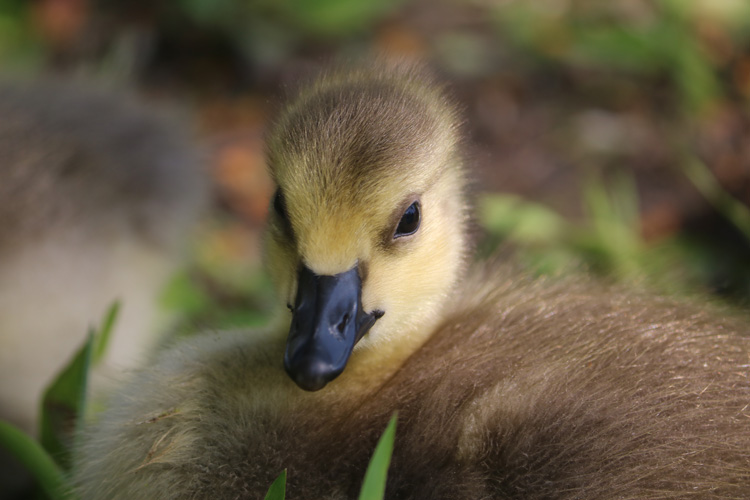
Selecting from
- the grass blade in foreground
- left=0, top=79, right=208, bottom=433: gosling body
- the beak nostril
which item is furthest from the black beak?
left=0, top=79, right=208, bottom=433: gosling body

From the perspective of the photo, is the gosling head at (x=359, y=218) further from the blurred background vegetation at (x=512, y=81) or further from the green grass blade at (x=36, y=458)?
the blurred background vegetation at (x=512, y=81)

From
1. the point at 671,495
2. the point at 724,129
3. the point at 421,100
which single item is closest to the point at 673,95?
the point at 724,129

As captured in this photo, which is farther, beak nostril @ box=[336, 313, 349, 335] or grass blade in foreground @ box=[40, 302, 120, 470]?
grass blade in foreground @ box=[40, 302, 120, 470]

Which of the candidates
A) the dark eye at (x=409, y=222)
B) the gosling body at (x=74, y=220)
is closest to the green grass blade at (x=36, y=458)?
the gosling body at (x=74, y=220)

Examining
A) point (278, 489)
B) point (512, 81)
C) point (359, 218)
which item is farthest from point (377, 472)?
point (512, 81)

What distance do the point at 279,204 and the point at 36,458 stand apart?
1.34 ft

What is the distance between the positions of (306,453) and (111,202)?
0.79 metres

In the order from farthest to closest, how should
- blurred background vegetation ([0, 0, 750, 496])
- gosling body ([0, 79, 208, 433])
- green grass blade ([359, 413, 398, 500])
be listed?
1. blurred background vegetation ([0, 0, 750, 496])
2. gosling body ([0, 79, 208, 433])
3. green grass blade ([359, 413, 398, 500])

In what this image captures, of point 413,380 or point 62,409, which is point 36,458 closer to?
point 62,409

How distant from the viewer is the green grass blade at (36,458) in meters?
0.90

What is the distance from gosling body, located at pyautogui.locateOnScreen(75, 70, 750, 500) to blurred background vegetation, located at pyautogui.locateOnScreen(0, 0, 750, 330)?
0.86m

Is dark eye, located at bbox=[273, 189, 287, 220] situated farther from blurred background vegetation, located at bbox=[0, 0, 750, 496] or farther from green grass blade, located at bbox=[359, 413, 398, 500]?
blurred background vegetation, located at bbox=[0, 0, 750, 496]

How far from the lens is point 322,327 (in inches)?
28.4

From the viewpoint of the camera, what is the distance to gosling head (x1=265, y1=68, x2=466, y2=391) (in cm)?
73
